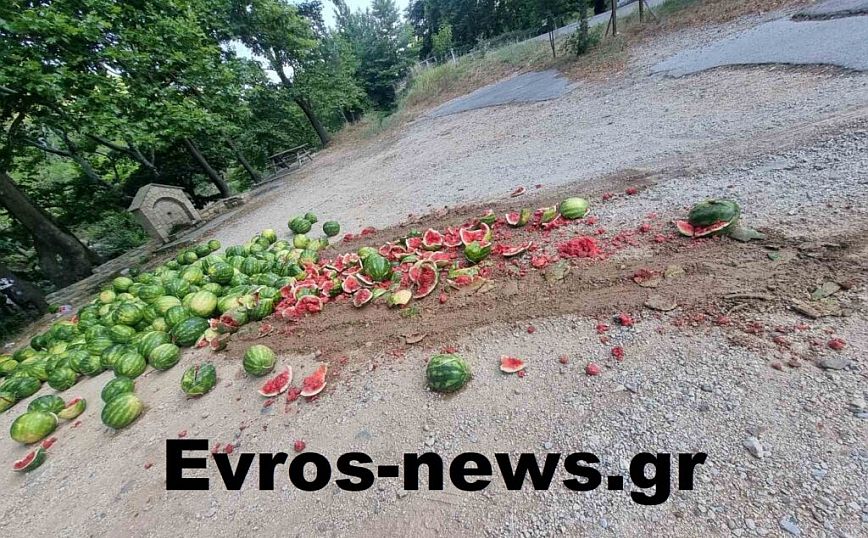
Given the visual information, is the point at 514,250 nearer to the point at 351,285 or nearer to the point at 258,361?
the point at 351,285

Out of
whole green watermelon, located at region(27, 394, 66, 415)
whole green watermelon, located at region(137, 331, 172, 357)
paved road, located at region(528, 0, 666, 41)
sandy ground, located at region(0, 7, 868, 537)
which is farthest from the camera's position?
paved road, located at region(528, 0, 666, 41)

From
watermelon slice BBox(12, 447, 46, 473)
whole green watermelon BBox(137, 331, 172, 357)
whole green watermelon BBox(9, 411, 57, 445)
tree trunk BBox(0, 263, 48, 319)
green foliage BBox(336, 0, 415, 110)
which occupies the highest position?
green foliage BBox(336, 0, 415, 110)

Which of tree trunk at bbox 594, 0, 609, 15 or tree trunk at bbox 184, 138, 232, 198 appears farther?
tree trunk at bbox 594, 0, 609, 15

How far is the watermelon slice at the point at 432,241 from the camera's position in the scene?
5305mm

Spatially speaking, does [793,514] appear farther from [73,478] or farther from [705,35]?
[705,35]

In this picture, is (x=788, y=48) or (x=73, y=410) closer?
(x=73, y=410)

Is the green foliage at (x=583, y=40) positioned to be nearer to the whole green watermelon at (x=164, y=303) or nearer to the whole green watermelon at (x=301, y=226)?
the whole green watermelon at (x=301, y=226)

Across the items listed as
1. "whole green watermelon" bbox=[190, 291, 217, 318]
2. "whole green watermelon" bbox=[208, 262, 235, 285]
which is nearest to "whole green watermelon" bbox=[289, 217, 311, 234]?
"whole green watermelon" bbox=[208, 262, 235, 285]

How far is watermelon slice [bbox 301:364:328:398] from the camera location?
11.8 feet

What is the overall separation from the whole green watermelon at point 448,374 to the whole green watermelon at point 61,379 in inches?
209

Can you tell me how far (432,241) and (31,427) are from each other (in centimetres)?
537

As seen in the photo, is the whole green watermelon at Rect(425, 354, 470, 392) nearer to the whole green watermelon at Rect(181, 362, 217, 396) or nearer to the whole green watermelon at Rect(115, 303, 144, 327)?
the whole green watermelon at Rect(181, 362, 217, 396)

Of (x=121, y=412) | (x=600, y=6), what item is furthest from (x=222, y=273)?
(x=600, y=6)

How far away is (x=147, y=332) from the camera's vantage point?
16.8ft
